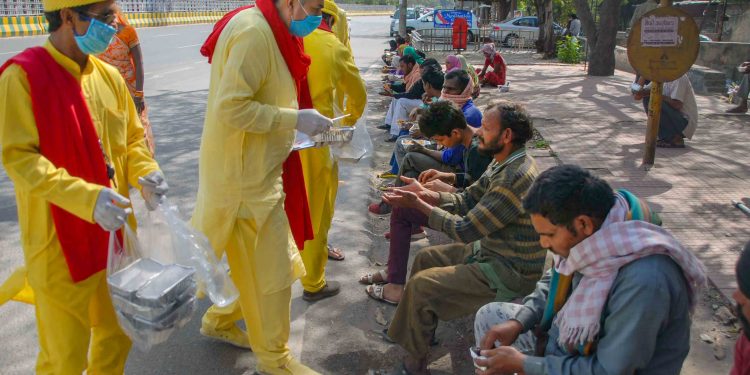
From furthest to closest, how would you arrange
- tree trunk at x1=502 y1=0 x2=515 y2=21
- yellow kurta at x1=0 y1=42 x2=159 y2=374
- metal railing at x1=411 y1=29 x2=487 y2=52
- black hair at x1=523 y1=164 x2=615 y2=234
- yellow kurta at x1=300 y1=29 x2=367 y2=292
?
tree trunk at x1=502 y1=0 x2=515 y2=21
metal railing at x1=411 y1=29 x2=487 y2=52
yellow kurta at x1=300 y1=29 x2=367 y2=292
yellow kurta at x1=0 y1=42 x2=159 y2=374
black hair at x1=523 y1=164 x2=615 y2=234

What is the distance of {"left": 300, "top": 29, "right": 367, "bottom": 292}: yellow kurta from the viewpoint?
12.3 feet

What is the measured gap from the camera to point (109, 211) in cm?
212

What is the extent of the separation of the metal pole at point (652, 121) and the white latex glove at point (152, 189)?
563 cm

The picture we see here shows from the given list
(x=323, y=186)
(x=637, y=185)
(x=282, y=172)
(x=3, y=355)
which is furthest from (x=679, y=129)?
(x=3, y=355)

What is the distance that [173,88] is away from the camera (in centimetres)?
1166

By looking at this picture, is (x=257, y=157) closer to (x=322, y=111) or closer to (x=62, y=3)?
(x=62, y=3)

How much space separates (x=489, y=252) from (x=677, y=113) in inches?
222

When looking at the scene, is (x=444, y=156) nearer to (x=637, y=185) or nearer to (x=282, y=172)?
(x=282, y=172)

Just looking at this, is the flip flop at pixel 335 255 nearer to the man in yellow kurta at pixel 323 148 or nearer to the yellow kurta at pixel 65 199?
the man in yellow kurta at pixel 323 148

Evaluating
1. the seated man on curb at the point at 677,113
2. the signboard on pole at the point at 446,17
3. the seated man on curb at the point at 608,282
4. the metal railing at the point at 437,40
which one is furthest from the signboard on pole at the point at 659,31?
the signboard on pole at the point at 446,17

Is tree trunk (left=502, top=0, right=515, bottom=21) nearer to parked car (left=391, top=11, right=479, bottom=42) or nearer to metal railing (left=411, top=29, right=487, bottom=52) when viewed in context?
parked car (left=391, top=11, right=479, bottom=42)

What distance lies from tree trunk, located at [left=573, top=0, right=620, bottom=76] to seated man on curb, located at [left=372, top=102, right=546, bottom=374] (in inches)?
527

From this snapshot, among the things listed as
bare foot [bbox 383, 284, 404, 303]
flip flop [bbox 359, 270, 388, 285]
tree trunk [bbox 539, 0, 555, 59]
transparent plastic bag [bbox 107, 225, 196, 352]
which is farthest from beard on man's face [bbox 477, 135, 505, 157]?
tree trunk [bbox 539, 0, 555, 59]

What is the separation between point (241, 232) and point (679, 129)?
6469mm
